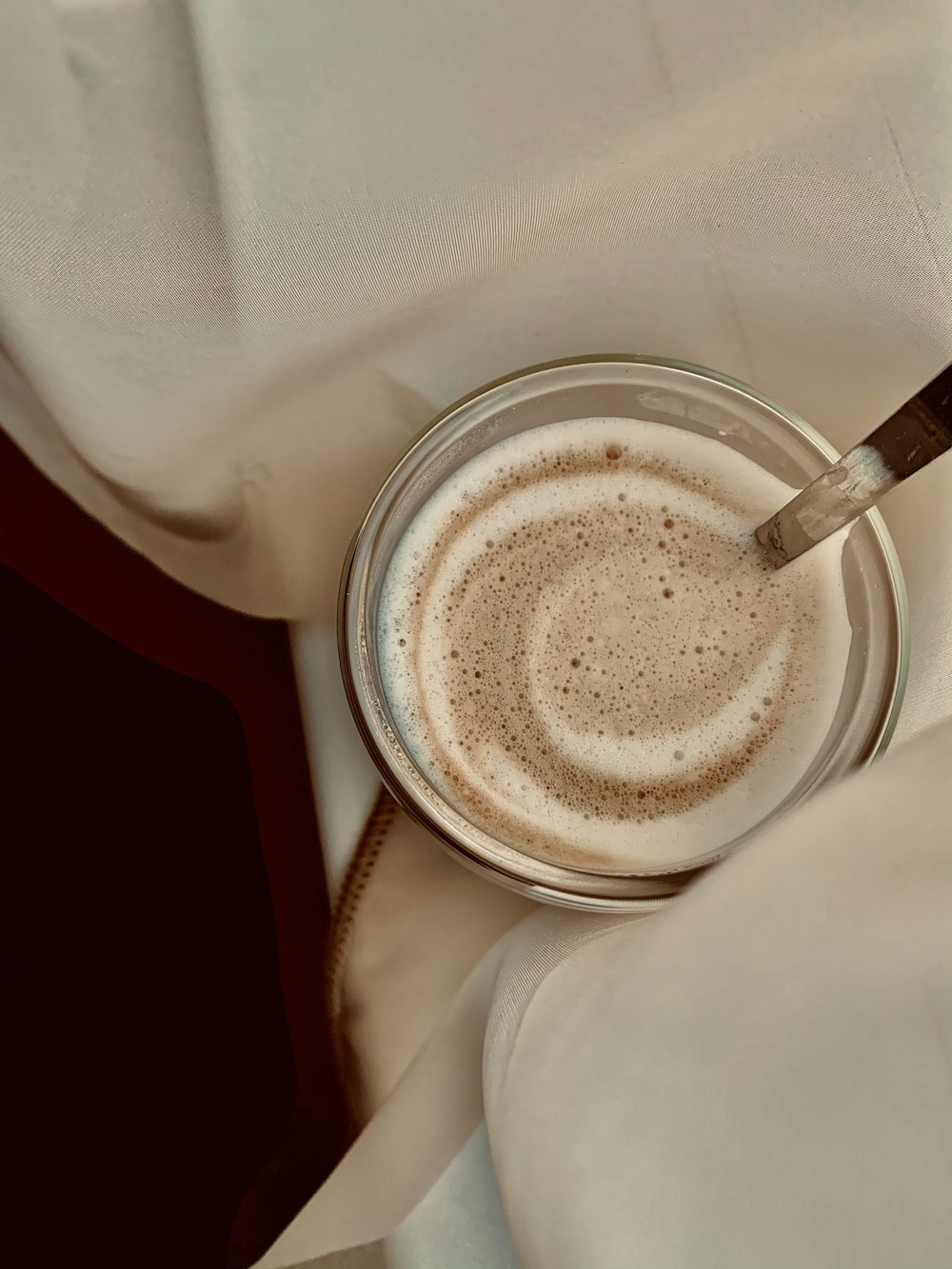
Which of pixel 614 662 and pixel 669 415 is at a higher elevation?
pixel 669 415

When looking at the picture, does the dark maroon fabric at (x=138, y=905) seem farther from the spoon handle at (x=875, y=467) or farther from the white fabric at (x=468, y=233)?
the spoon handle at (x=875, y=467)

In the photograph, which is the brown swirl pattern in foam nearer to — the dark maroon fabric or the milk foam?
the milk foam

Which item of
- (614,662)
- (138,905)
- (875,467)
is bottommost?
(138,905)

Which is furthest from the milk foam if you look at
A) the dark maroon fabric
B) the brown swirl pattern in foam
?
the dark maroon fabric

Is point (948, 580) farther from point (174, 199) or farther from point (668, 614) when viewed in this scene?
point (174, 199)

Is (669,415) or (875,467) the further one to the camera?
(669,415)

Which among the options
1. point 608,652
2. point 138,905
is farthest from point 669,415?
point 138,905

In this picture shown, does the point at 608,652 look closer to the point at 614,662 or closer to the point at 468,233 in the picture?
the point at 614,662
